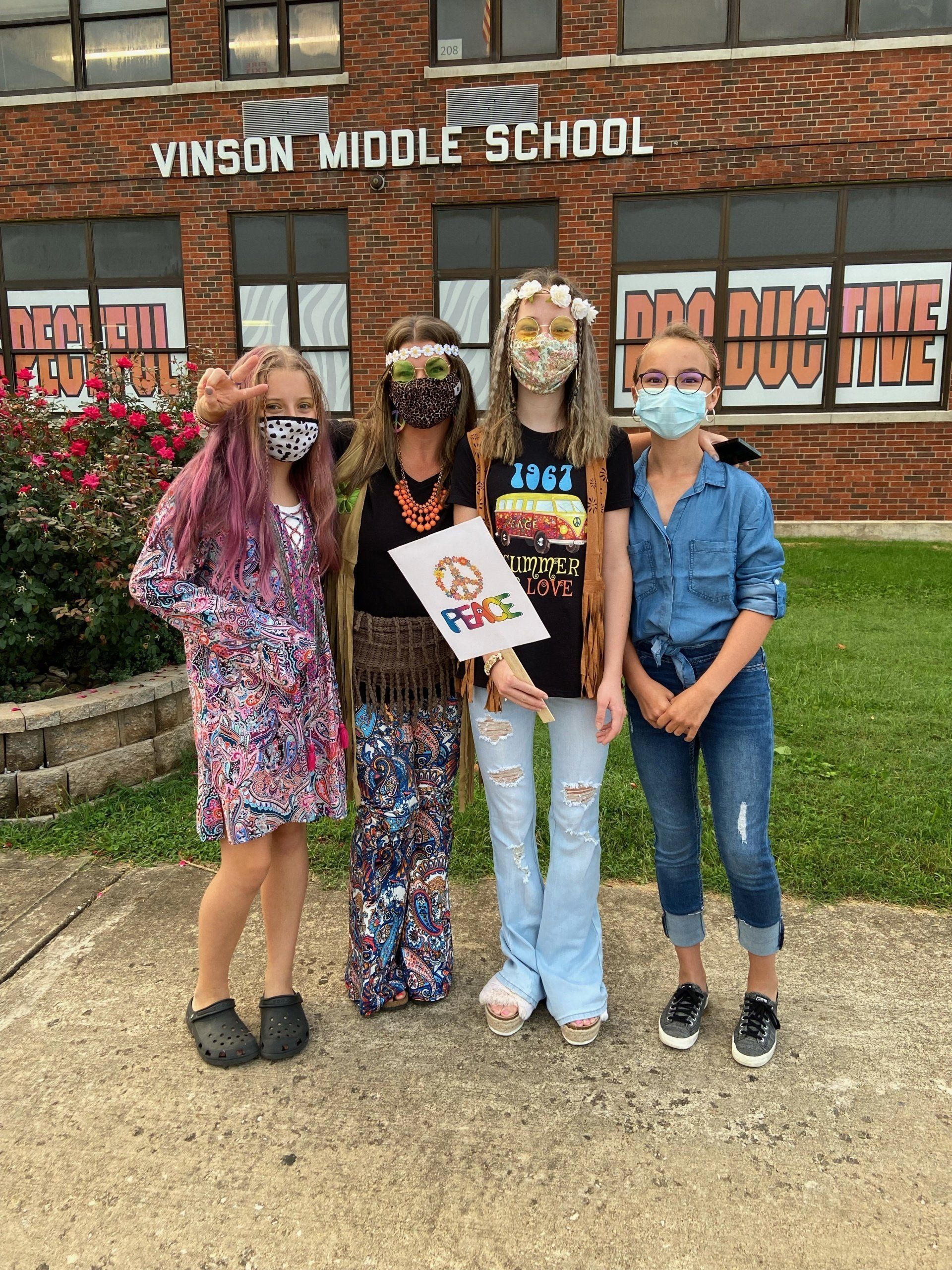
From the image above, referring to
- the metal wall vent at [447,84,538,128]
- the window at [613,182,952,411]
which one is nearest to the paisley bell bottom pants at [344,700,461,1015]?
the window at [613,182,952,411]

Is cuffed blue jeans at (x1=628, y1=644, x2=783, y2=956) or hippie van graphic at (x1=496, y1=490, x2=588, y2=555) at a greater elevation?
hippie van graphic at (x1=496, y1=490, x2=588, y2=555)

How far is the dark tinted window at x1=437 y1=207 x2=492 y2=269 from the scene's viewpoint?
11.4m

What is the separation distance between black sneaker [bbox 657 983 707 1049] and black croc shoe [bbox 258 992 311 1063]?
103 cm

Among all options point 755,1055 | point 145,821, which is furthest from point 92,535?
point 755,1055

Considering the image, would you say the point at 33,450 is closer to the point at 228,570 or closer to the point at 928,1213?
the point at 228,570

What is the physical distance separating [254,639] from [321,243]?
10769 mm

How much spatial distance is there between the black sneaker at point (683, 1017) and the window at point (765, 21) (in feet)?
37.8

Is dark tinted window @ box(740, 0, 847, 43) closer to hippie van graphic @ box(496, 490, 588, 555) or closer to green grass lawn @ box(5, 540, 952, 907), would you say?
green grass lawn @ box(5, 540, 952, 907)

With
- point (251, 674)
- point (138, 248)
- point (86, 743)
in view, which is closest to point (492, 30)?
point (138, 248)

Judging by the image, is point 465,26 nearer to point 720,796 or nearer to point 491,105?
point 491,105

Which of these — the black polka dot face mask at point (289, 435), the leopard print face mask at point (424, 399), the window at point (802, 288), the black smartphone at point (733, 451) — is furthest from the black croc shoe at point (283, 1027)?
the window at point (802, 288)

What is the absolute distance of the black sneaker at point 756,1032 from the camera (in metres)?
2.51

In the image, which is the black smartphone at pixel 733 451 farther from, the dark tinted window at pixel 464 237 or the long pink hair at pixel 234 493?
the dark tinted window at pixel 464 237

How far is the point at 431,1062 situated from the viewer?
2555mm
